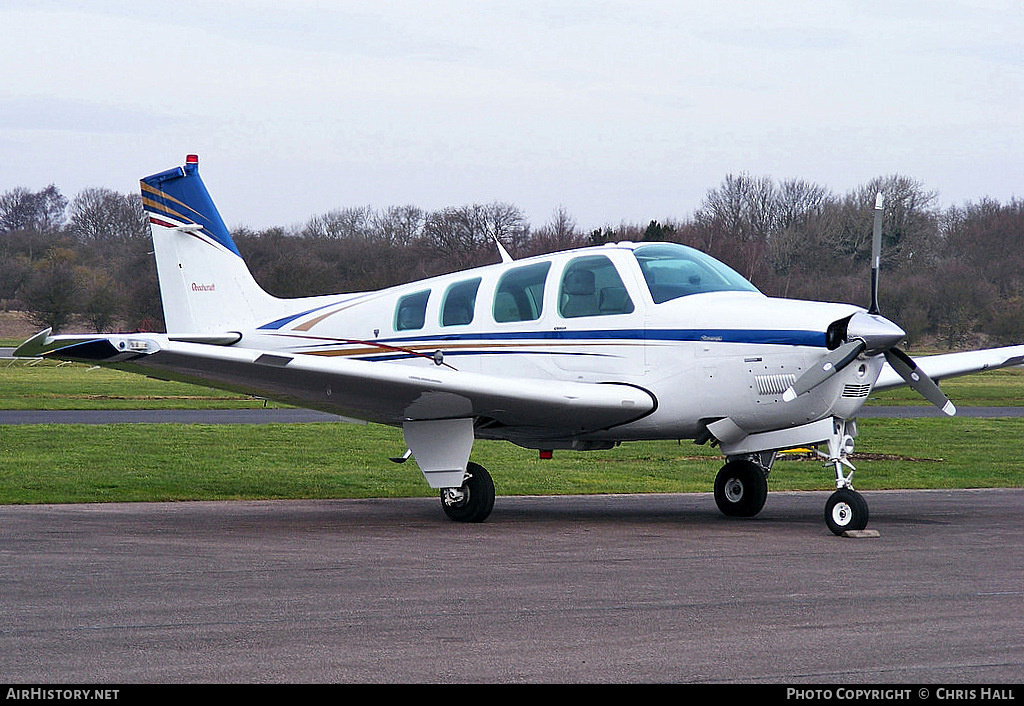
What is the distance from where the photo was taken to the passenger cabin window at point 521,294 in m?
12.1

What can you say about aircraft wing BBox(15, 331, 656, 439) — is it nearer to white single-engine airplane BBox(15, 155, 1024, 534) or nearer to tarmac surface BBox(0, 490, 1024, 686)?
white single-engine airplane BBox(15, 155, 1024, 534)

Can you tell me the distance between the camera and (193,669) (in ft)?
17.9

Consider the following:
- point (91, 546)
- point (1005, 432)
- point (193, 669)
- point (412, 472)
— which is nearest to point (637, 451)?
point (412, 472)

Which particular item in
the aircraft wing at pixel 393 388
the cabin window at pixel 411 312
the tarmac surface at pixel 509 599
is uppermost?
the cabin window at pixel 411 312

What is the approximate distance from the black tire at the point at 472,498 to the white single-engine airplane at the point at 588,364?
0.02 meters

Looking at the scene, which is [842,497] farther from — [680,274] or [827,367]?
[680,274]

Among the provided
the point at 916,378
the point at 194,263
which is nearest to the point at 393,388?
the point at 916,378

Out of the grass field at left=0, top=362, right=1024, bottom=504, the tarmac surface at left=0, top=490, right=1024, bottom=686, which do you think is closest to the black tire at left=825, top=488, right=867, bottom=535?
the tarmac surface at left=0, top=490, right=1024, bottom=686

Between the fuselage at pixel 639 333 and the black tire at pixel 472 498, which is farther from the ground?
the fuselage at pixel 639 333

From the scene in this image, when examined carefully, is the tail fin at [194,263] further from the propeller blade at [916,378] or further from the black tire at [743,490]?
the propeller blade at [916,378]

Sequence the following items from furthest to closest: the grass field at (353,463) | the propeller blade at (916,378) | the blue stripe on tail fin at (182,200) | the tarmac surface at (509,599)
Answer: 1. the grass field at (353,463)
2. the blue stripe on tail fin at (182,200)
3. the propeller blade at (916,378)
4. the tarmac surface at (509,599)

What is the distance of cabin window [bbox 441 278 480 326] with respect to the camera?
12602 millimetres

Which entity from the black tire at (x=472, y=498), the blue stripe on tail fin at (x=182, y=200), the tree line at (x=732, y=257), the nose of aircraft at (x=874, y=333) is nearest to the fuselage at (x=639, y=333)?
the nose of aircraft at (x=874, y=333)

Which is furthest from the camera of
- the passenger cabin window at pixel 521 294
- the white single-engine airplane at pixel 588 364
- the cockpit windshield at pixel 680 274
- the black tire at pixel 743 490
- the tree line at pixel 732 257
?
the tree line at pixel 732 257
